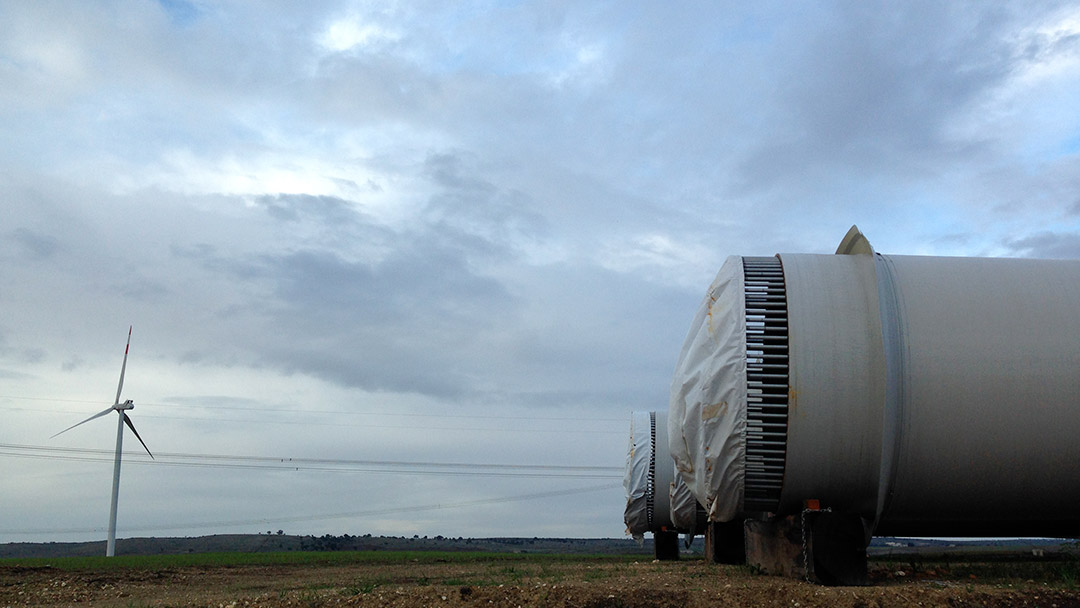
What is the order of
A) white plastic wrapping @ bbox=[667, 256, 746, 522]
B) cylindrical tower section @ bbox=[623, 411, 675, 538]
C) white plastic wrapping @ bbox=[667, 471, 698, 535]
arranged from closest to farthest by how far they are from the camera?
white plastic wrapping @ bbox=[667, 256, 746, 522] → white plastic wrapping @ bbox=[667, 471, 698, 535] → cylindrical tower section @ bbox=[623, 411, 675, 538]

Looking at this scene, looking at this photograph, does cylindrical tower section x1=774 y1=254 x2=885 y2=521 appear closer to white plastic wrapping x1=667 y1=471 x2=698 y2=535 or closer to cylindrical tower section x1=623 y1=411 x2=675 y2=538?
white plastic wrapping x1=667 y1=471 x2=698 y2=535

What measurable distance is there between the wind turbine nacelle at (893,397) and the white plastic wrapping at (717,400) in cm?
2

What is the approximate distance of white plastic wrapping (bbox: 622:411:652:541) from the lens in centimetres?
2433

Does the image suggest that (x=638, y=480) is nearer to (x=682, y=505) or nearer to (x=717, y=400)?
(x=682, y=505)

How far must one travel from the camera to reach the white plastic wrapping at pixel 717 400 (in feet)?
30.0

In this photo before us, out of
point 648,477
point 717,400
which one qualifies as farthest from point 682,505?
point 717,400

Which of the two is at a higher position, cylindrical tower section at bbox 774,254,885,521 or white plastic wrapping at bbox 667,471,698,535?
cylindrical tower section at bbox 774,254,885,521

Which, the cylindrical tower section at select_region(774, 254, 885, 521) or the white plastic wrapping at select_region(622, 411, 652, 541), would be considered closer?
the cylindrical tower section at select_region(774, 254, 885, 521)

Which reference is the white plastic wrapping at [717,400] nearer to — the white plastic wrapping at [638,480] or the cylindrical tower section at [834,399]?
the cylindrical tower section at [834,399]

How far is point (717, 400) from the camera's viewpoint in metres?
9.27

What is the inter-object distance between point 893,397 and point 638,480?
16316 millimetres

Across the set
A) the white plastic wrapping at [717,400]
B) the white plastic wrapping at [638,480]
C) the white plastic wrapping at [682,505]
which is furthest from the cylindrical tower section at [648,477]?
the white plastic wrapping at [717,400]

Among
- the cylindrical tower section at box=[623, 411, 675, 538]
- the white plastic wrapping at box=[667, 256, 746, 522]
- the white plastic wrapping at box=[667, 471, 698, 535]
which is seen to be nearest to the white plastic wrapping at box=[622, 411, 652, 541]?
the cylindrical tower section at box=[623, 411, 675, 538]

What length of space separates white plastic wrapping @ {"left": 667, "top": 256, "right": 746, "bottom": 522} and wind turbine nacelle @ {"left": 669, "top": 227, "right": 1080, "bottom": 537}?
0.02m
